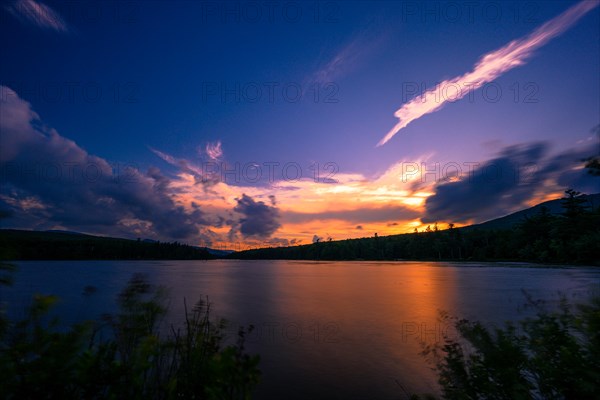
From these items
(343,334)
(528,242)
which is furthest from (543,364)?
(528,242)

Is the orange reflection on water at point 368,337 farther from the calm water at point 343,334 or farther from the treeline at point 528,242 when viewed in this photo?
the treeline at point 528,242

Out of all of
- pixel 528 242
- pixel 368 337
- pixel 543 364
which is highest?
pixel 528 242

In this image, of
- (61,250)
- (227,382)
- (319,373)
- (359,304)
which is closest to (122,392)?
(227,382)

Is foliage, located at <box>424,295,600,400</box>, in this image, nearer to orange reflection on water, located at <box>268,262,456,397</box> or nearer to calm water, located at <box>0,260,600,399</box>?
calm water, located at <box>0,260,600,399</box>

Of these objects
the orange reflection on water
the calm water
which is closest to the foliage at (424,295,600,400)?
the calm water

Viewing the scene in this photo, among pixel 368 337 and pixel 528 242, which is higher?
pixel 528 242

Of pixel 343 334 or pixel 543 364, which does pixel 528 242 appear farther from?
pixel 543 364

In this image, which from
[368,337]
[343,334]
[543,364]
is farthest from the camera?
[343,334]

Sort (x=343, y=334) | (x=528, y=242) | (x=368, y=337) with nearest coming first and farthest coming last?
(x=368, y=337) → (x=343, y=334) → (x=528, y=242)

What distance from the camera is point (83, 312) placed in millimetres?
26250

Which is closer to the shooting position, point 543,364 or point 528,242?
point 543,364

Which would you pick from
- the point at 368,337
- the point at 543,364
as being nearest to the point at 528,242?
the point at 368,337

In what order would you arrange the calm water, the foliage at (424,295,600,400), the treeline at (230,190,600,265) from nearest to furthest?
the foliage at (424,295,600,400)
the calm water
the treeline at (230,190,600,265)

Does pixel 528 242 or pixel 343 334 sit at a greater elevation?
pixel 528 242
